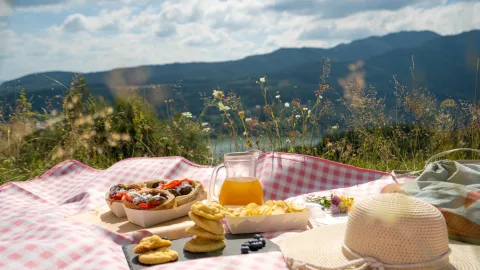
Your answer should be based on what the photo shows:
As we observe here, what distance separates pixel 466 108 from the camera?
388cm

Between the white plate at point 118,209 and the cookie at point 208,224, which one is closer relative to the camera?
the cookie at point 208,224

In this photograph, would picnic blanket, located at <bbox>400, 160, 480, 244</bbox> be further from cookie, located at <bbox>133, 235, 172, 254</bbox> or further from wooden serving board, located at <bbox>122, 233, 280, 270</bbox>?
cookie, located at <bbox>133, 235, 172, 254</bbox>

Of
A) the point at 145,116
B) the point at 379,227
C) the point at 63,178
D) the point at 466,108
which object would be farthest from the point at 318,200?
the point at 145,116

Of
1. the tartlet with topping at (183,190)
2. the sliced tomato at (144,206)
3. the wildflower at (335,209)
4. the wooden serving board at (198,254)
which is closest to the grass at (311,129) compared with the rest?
the tartlet with topping at (183,190)

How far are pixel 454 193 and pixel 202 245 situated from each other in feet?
2.94

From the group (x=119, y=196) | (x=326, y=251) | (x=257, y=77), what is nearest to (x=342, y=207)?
(x=326, y=251)

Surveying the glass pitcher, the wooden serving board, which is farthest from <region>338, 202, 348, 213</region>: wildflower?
the wooden serving board

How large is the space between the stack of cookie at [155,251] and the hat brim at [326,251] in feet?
1.18

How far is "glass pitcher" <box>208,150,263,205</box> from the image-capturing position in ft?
6.83

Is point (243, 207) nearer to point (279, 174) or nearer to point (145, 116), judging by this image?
point (279, 174)

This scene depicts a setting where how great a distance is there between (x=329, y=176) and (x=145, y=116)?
93.9 inches

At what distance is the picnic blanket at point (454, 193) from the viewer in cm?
173

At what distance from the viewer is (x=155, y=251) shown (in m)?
1.67

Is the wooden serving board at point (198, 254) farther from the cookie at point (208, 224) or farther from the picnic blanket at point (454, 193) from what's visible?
the picnic blanket at point (454, 193)
